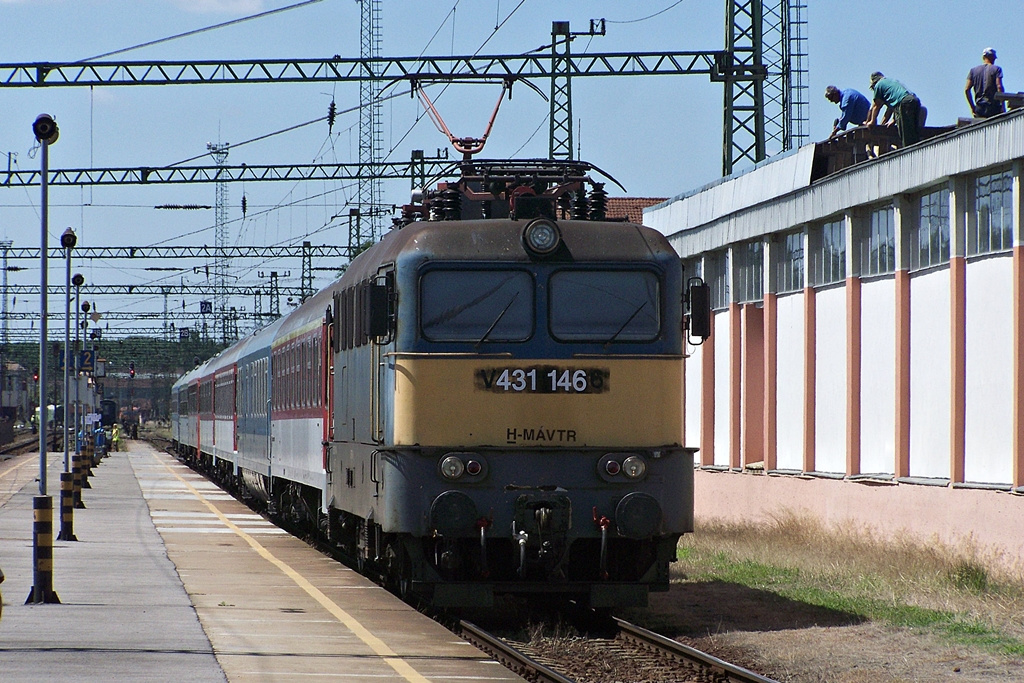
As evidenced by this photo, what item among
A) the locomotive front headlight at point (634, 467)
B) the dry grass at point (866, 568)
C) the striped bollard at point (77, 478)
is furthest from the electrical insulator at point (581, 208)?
the striped bollard at point (77, 478)

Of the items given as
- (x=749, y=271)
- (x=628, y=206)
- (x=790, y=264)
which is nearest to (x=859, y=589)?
(x=790, y=264)

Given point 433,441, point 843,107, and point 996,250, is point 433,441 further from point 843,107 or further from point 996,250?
point 843,107

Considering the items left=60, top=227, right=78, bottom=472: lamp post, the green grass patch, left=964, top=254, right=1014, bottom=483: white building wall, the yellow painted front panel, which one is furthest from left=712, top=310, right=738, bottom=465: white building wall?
the yellow painted front panel

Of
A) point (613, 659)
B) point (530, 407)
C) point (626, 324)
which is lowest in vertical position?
point (613, 659)

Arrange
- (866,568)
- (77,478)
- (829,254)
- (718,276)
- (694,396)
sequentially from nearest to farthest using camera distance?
(866,568)
(829,254)
(718,276)
(694,396)
(77,478)

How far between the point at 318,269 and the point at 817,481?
1549 inches

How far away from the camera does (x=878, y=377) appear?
765 inches

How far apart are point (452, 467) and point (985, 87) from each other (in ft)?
28.8

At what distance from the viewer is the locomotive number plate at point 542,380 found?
12555mm

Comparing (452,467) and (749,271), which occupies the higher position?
(749,271)

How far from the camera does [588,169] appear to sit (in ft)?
48.6

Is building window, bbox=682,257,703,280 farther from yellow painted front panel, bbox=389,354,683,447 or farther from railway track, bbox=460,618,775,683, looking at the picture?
railway track, bbox=460,618,775,683

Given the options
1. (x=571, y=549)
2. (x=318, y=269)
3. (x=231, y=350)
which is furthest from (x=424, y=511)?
(x=318, y=269)

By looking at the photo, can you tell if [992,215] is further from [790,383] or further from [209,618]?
[209,618]
